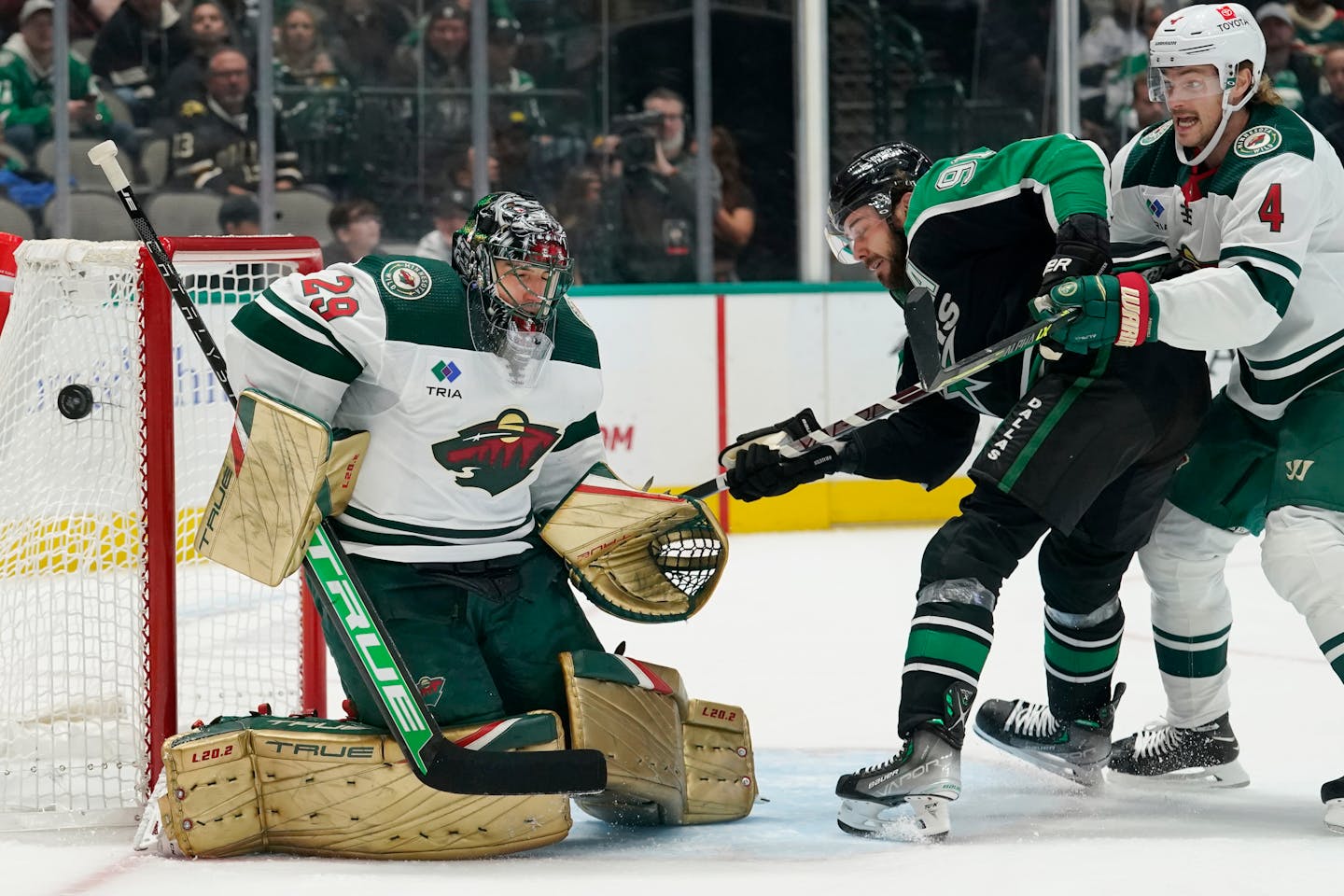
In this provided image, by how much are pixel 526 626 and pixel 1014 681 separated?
4.65 ft

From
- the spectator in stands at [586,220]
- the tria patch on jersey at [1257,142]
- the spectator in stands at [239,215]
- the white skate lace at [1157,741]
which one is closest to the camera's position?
the tria patch on jersey at [1257,142]

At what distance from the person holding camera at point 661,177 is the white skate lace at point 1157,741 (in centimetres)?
348

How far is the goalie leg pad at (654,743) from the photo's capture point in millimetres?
2322

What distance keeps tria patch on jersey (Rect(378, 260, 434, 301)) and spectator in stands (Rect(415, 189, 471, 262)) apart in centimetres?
346

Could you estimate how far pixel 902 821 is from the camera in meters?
2.35

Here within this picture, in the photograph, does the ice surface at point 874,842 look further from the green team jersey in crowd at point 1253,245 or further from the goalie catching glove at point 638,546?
the green team jersey in crowd at point 1253,245

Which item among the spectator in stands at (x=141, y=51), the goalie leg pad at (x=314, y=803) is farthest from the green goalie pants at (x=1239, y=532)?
the spectator in stands at (x=141, y=51)

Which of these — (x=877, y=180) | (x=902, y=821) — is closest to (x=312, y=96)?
(x=877, y=180)

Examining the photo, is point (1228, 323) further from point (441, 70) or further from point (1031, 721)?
point (441, 70)

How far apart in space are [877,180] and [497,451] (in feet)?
2.31

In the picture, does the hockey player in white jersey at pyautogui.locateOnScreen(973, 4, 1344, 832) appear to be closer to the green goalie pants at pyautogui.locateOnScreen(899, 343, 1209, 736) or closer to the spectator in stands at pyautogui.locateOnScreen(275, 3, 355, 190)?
the green goalie pants at pyautogui.locateOnScreen(899, 343, 1209, 736)

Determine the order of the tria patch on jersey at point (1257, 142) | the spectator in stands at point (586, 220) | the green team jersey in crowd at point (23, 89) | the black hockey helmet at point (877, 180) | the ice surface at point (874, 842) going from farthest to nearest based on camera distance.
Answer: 1. the spectator in stands at point (586, 220)
2. the green team jersey in crowd at point (23, 89)
3. the black hockey helmet at point (877, 180)
4. the tria patch on jersey at point (1257, 142)
5. the ice surface at point (874, 842)

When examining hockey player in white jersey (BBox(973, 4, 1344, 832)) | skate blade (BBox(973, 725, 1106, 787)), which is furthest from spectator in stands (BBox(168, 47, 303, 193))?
skate blade (BBox(973, 725, 1106, 787))

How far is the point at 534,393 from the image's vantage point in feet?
7.78
